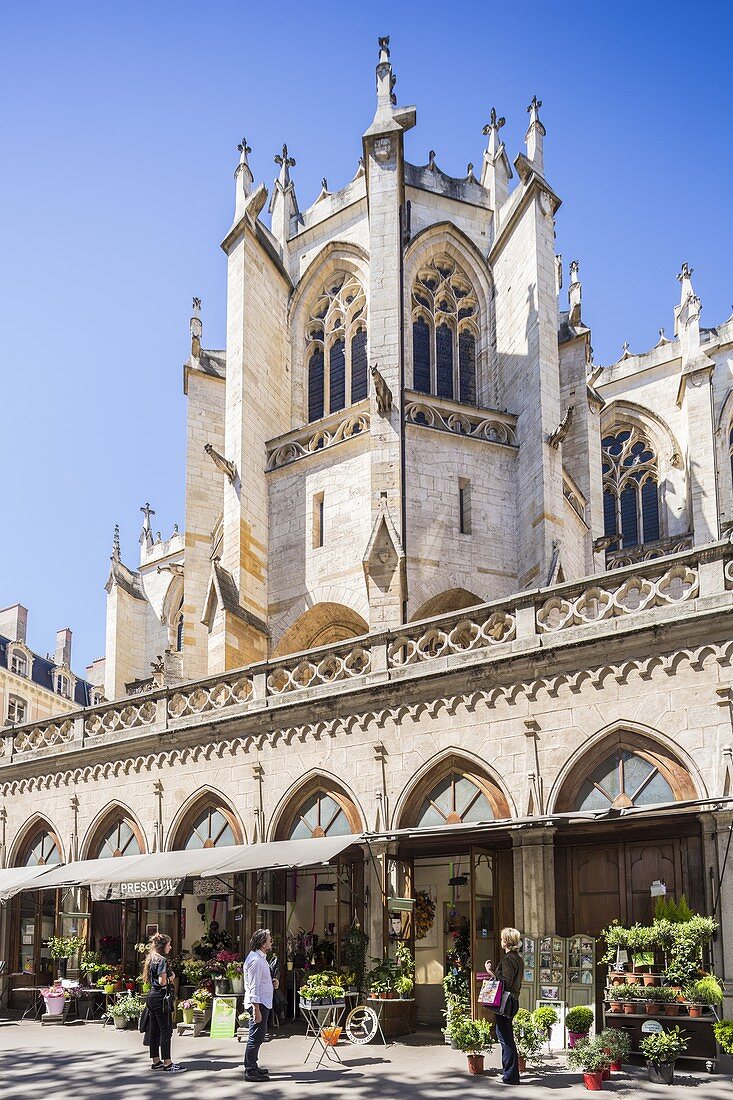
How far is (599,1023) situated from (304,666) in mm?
6470

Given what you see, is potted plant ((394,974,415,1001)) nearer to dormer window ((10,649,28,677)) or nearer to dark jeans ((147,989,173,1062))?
dark jeans ((147,989,173,1062))

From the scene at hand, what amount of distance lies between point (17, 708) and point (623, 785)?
121 ft

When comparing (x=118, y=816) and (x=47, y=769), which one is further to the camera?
(x=47, y=769)

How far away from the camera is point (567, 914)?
40.9 ft

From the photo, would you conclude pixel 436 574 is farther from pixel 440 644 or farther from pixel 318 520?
pixel 440 644

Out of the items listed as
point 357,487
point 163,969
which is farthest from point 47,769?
point 163,969

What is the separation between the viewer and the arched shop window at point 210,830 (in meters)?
16.5

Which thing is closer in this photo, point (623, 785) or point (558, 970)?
point (558, 970)

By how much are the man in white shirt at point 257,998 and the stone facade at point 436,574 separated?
2690mm

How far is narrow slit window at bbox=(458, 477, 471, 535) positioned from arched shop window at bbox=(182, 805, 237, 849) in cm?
707

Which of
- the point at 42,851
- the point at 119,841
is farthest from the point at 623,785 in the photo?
the point at 42,851

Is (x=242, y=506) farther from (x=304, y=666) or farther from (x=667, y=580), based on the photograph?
(x=667, y=580)

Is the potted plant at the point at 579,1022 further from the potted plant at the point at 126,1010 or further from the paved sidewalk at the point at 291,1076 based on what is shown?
the potted plant at the point at 126,1010

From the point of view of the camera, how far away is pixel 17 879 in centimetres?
1842
